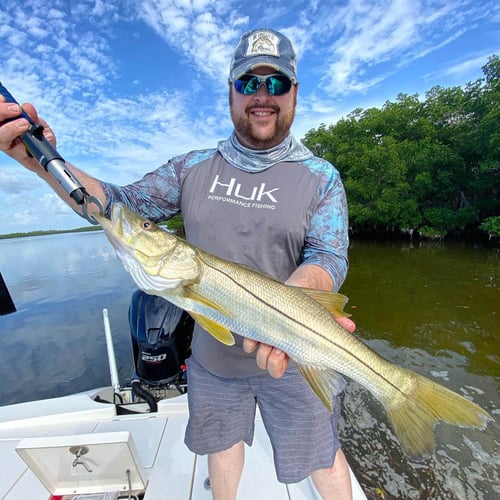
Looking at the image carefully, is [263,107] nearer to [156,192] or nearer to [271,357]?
[156,192]

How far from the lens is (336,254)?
219cm

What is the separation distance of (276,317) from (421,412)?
1.04m

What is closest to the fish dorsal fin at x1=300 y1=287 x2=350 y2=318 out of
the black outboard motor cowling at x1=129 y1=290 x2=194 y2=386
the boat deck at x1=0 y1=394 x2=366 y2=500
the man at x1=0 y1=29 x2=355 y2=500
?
the man at x1=0 y1=29 x2=355 y2=500

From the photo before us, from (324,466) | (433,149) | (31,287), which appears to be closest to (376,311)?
(324,466)

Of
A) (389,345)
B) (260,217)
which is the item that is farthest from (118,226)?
(389,345)

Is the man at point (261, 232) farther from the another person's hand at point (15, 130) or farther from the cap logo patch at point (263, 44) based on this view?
the another person's hand at point (15, 130)

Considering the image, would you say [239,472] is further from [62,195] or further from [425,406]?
[62,195]

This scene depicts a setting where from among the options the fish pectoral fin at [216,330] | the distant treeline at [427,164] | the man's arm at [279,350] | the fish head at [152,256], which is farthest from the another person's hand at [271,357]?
the distant treeline at [427,164]

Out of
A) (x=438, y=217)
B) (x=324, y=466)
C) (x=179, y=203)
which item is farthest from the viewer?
(x=438, y=217)

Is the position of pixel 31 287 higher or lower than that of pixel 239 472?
lower

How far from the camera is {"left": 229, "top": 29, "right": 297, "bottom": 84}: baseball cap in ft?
7.25

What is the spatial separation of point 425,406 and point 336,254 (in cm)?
104

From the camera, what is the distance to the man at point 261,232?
2152 millimetres

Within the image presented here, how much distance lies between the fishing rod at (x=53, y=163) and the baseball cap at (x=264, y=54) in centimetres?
130
